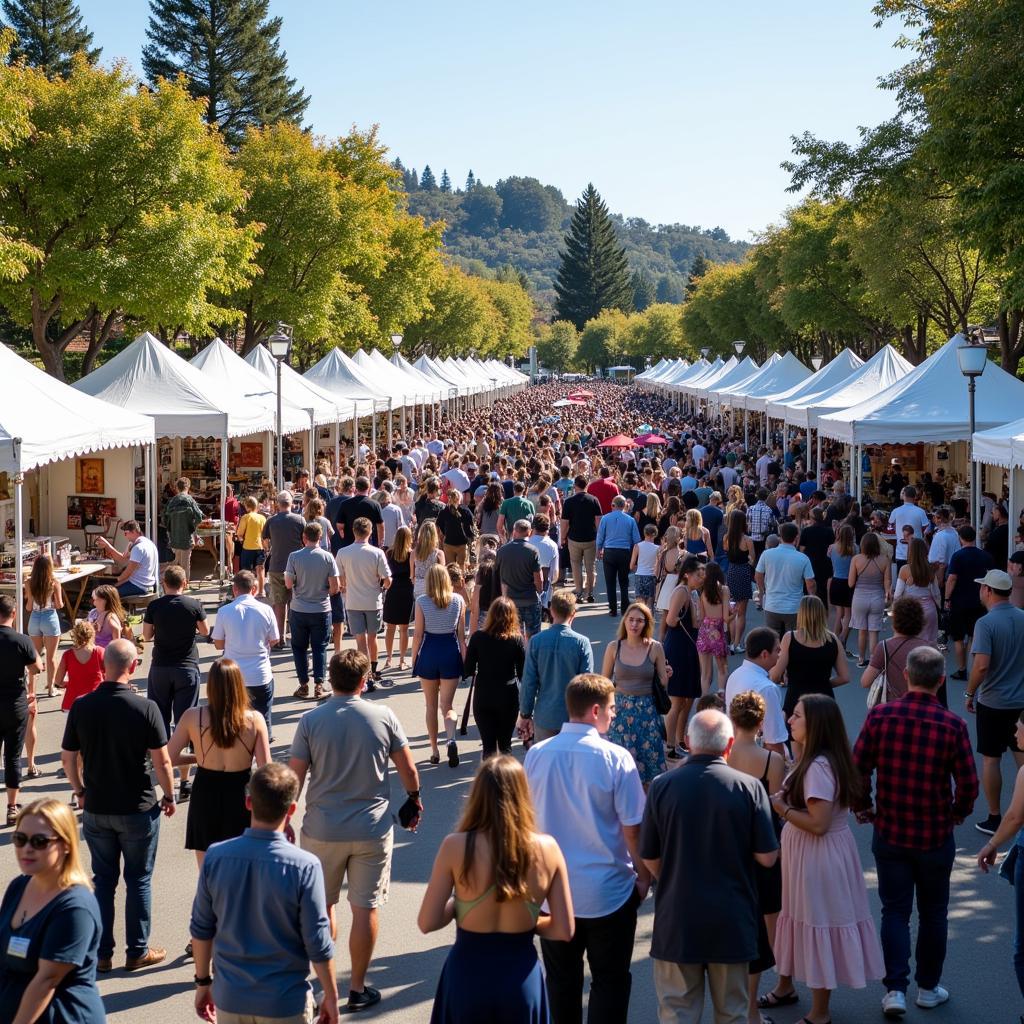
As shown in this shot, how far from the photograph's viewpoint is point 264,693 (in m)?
8.60

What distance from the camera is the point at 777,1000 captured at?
5.63 meters

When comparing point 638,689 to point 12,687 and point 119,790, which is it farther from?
point 12,687

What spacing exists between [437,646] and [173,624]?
2.01 metres

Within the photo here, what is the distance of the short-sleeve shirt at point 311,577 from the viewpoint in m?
10.9

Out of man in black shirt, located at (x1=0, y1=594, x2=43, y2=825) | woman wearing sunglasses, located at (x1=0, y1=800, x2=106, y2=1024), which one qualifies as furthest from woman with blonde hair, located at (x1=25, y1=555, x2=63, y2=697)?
woman wearing sunglasses, located at (x1=0, y1=800, x2=106, y2=1024)

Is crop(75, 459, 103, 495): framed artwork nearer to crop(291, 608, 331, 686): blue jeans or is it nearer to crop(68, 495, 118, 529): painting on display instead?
crop(68, 495, 118, 529): painting on display

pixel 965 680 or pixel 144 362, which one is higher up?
pixel 144 362

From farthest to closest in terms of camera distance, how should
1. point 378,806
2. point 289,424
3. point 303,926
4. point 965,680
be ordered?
point 289,424
point 965,680
point 378,806
point 303,926

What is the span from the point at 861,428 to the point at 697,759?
13.7 meters

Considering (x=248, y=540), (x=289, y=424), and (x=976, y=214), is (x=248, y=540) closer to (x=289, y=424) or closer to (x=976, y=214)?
(x=289, y=424)

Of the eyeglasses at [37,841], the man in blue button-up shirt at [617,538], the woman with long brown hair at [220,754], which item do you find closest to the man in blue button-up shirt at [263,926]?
the eyeglasses at [37,841]

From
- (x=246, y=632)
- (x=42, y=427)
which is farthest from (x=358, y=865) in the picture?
(x=42, y=427)

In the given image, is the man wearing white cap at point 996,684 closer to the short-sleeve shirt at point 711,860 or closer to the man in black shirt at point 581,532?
the short-sleeve shirt at point 711,860

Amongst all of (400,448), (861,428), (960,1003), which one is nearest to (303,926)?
(960,1003)
